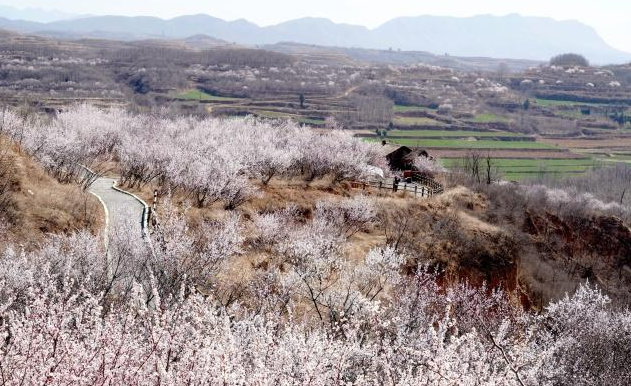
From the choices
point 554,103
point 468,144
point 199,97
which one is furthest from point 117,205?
point 554,103

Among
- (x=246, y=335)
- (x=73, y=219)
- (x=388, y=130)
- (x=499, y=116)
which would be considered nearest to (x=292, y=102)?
(x=388, y=130)

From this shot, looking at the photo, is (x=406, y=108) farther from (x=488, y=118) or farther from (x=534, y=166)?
(x=534, y=166)

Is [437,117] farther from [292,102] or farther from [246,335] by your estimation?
[246,335]

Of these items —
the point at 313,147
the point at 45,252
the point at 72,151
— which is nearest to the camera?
the point at 45,252

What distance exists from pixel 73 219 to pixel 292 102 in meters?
126

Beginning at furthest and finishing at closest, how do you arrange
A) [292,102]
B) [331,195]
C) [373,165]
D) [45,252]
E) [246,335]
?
[292,102], [373,165], [331,195], [45,252], [246,335]

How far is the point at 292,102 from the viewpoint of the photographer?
14962 centimetres

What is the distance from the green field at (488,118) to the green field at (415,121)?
46.5 ft

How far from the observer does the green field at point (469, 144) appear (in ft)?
379

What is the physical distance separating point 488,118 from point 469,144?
43502mm

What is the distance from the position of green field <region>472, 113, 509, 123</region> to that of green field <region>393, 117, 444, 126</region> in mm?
14161

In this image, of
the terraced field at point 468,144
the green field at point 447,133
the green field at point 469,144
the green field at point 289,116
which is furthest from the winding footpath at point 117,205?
the green field at point 447,133

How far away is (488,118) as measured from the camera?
160 meters

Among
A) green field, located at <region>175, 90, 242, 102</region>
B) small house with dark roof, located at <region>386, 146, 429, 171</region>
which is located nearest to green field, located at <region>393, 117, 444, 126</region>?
green field, located at <region>175, 90, 242, 102</region>
